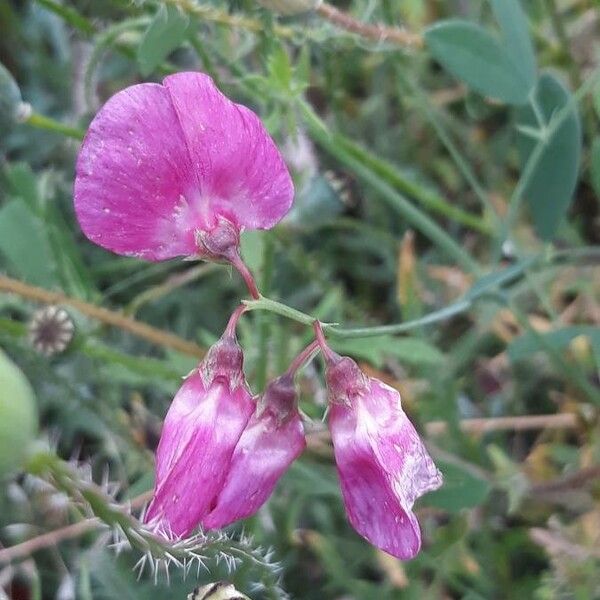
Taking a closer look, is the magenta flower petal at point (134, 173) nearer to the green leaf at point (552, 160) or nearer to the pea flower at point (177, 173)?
the pea flower at point (177, 173)

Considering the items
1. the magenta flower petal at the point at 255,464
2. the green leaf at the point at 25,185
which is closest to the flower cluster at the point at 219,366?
the magenta flower petal at the point at 255,464

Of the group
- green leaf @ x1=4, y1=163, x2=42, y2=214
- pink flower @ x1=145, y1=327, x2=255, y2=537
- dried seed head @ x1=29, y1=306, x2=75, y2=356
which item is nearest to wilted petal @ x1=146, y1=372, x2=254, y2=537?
pink flower @ x1=145, y1=327, x2=255, y2=537

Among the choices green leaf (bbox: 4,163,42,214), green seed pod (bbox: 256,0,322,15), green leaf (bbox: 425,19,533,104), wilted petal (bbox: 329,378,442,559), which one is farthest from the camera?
green leaf (bbox: 4,163,42,214)

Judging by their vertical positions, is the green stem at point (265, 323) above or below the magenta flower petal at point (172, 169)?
below

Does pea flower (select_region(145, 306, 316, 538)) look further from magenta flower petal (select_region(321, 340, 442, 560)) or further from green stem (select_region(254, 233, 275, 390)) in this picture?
green stem (select_region(254, 233, 275, 390))

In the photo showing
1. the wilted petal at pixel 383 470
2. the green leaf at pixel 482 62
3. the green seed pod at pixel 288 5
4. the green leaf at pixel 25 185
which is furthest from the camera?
the green leaf at pixel 25 185

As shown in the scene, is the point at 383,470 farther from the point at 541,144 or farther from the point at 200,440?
the point at 541,144
